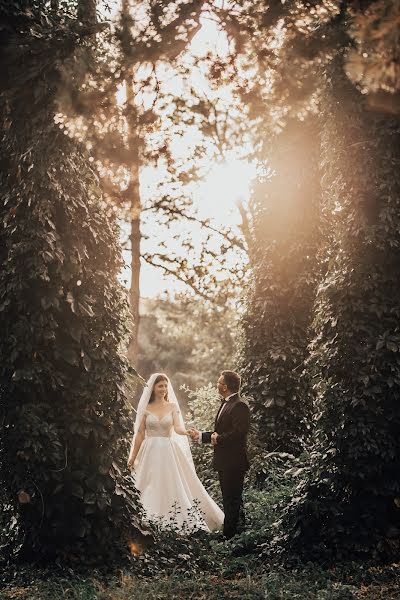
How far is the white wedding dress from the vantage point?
968cm

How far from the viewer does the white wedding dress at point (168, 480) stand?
31.8ft

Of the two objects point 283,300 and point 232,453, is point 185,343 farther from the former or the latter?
point 232,453

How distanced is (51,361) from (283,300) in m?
6.63

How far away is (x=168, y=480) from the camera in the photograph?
9953 millimetres

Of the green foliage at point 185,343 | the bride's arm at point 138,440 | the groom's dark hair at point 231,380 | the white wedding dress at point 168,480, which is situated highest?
the green foliage at point 185,343

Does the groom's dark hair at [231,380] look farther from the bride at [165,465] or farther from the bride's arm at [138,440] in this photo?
the bride's arm at [138,440]

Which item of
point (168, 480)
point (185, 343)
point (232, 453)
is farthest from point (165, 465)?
point (185, 343)

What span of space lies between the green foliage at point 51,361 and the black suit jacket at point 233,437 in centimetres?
172

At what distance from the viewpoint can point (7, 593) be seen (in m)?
5.96

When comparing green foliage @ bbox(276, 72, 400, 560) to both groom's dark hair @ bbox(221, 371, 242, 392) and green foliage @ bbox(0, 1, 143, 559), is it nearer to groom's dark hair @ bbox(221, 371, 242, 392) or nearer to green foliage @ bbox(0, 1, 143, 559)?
groom's dark hair @ bbox(221, 371, 242, 392)

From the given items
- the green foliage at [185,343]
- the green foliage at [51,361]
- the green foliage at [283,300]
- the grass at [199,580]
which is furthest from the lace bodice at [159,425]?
the green foliage at [185,343]

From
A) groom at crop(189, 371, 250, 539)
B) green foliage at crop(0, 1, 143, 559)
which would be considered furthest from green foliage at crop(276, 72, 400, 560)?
green foliage at crop(0, 1, 143, 559)

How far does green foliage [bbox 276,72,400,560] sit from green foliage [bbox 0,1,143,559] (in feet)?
6.52

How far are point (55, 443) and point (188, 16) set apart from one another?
3937 millimetres
